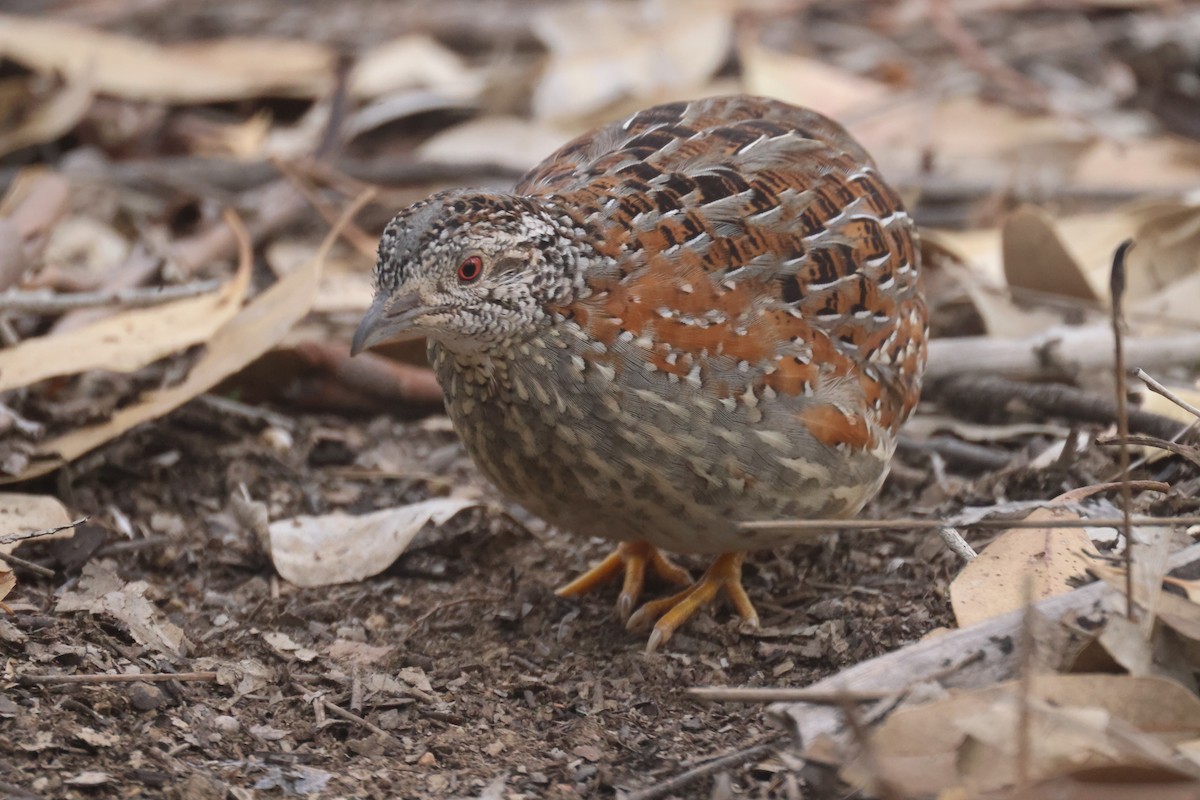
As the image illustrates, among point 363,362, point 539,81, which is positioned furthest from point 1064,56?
point 363,362

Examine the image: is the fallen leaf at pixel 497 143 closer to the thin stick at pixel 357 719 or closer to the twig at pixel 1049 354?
the twig at pixel 1049 354

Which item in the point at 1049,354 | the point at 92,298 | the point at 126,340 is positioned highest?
the point at 92,298

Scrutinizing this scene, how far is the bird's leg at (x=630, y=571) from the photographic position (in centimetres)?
472

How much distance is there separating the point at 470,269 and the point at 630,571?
1.40m

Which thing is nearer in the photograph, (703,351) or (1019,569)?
(1019,569)

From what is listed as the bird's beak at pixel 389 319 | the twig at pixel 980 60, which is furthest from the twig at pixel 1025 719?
the twig at pixel 980 60

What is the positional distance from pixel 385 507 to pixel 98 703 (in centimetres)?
177

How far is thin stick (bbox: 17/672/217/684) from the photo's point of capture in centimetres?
362

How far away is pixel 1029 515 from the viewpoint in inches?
158

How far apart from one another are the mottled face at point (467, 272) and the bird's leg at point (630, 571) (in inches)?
45.4

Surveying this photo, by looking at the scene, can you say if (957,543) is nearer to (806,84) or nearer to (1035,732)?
(1035,732)

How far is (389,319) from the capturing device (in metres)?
3.79

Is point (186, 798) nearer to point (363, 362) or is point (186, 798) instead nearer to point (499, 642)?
point (499, 642)

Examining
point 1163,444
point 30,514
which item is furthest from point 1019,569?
point 30,514
